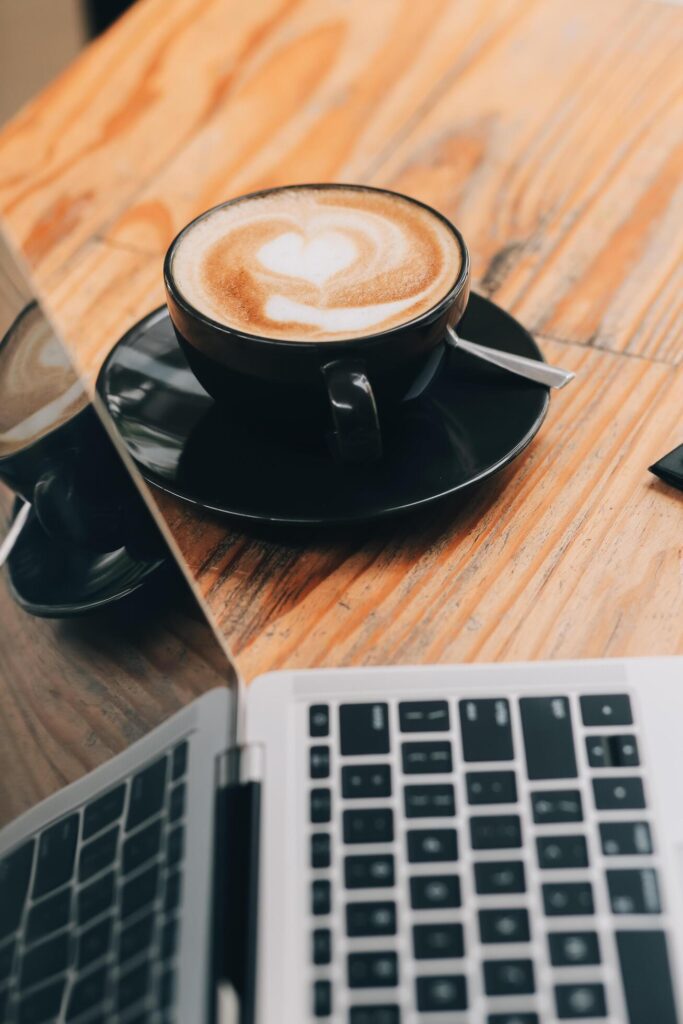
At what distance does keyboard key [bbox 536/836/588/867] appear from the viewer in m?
0.38

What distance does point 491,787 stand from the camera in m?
0.40

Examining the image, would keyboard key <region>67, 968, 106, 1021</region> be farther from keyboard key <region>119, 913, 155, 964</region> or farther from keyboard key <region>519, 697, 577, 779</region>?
keyboard key <region>519, 697, 577, 779</region>

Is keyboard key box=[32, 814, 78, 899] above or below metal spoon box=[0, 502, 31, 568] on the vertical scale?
below

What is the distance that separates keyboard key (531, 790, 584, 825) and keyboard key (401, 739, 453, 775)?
0.12 feet

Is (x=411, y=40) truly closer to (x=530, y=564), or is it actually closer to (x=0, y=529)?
(x=530, y=564)

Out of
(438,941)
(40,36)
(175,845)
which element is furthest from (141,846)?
(40,36)

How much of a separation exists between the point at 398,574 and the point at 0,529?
206mm

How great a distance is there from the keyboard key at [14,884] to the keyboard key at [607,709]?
0.75 feet

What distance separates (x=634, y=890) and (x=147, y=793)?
0.19 meters

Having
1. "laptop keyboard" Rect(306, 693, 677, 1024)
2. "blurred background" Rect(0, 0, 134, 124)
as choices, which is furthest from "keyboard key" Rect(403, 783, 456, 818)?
"blurred background" Rect(0, 0, 134, 124)

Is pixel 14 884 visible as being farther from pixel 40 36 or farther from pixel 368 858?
pixel 40 36

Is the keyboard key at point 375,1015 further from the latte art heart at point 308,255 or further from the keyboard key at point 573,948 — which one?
the latte art heart at point 308,255

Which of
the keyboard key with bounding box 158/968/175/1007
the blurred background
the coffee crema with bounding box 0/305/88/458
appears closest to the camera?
the keyboard key with bounding box 158/968/175/1007

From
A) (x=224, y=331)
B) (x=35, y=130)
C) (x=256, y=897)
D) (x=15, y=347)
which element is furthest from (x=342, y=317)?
(x=35, y=130)
